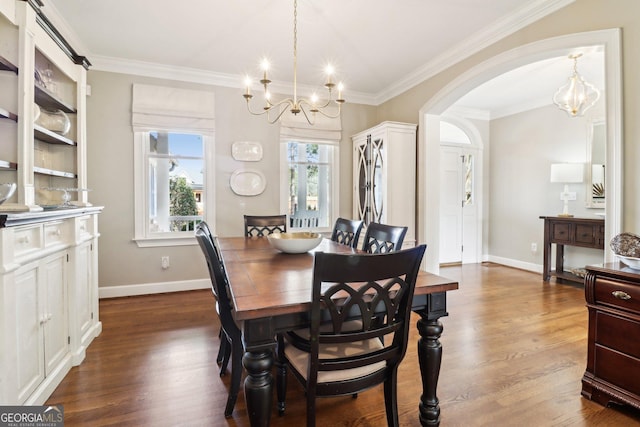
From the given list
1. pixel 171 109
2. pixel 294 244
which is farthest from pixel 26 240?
pixel 171 109

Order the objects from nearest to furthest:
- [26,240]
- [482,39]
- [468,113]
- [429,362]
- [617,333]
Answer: [429,362], [26,240], [617,333], [482,39], [468,113]

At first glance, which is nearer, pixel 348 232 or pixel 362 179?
pixel 348 232

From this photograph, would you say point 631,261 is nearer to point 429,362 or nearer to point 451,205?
point 429,362

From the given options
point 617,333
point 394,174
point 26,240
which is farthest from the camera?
point 394,174

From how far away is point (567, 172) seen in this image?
166 inches

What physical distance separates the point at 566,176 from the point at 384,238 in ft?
11.9

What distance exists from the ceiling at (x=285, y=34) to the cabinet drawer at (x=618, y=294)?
2.03m

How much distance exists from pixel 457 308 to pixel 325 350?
238cm

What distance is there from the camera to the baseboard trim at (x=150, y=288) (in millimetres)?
3641

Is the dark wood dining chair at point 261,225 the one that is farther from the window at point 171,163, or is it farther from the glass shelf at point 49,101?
the glass shelf at point 49,101

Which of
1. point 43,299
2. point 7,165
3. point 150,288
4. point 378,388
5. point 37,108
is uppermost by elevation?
point 37,108

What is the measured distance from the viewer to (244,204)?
413cm

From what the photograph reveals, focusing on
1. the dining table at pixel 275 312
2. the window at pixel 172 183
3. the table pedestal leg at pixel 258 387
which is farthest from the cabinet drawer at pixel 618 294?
the window at pixel 172 183

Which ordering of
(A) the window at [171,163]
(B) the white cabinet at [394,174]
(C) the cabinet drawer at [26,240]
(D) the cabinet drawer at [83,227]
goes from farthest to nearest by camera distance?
1. (B) the white cabinet at [394,174]
2. (A) the window at [171,163]
3. (D) the cabinet drawer at [83,227]
4. (C) the cabinet drawer at [26,240]
